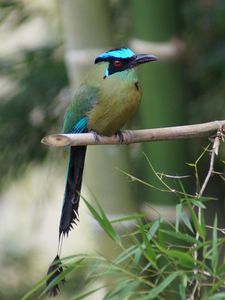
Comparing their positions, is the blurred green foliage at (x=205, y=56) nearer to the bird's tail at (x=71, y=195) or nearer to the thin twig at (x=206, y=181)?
the bird's tail at (x=71, y=195)

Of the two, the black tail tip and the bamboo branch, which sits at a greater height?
the bamboo branch

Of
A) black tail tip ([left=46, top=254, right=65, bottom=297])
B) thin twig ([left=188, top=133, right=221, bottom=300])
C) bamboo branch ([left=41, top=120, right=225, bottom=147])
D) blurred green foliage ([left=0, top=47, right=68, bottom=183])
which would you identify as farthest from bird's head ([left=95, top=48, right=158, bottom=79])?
blurred green foliage ([left=0, top=47, right=68, bottom=183])

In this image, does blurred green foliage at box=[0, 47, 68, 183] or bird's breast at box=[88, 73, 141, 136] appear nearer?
bird's breast at box=[88, 73, 141, 136]

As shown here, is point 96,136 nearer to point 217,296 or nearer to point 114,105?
point 114,105

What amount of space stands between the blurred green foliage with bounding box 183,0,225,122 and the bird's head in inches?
33.1

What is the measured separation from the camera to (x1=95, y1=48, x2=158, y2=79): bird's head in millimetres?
2500

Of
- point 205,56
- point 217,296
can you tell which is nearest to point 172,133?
Result: point 217,296

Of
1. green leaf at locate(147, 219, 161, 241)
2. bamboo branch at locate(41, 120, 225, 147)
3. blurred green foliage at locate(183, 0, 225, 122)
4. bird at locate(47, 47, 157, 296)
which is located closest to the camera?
green leaf at locate(147, 219, 161, 241)

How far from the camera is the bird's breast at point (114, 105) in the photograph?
2.44m

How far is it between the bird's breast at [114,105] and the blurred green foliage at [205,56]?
906 millimetres

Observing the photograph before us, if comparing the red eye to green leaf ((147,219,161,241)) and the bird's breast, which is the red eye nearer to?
the bird's breast

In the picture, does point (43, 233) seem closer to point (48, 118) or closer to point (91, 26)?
point (48, 118)

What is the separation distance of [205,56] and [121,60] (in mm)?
973

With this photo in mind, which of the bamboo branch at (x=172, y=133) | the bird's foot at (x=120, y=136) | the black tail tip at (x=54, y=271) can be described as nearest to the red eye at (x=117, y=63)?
the bird's foot at (x=120, y=136)
